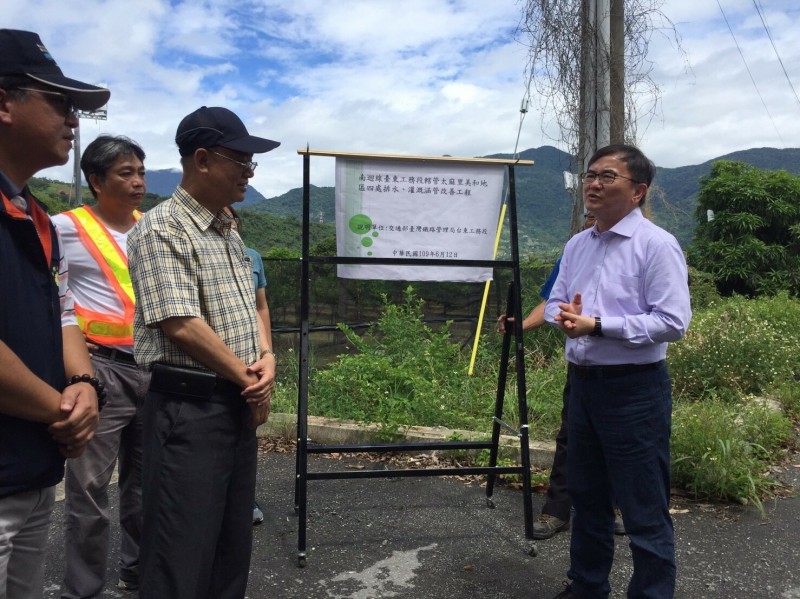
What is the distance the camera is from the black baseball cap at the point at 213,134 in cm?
236

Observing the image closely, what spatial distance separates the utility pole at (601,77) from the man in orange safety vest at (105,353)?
12.9 feet

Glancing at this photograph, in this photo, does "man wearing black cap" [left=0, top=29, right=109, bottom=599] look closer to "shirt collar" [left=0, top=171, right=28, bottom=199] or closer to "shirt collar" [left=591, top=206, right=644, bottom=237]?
"shirt collar" [left=0, top=171, right=28, bottom=199]

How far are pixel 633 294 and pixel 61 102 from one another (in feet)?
7.07

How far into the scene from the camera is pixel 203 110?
7.95 feet

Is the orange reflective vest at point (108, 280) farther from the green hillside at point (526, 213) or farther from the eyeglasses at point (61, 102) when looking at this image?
the eyeglasses at point (61, 102)

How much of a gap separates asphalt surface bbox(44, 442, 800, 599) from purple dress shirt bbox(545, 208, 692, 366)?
1302mm

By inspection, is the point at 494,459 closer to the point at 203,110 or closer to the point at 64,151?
the point at 203,110

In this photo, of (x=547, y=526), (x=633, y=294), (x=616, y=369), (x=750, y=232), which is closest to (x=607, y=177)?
(x=633, y=294)

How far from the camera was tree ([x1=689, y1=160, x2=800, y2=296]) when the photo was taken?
14.7 m

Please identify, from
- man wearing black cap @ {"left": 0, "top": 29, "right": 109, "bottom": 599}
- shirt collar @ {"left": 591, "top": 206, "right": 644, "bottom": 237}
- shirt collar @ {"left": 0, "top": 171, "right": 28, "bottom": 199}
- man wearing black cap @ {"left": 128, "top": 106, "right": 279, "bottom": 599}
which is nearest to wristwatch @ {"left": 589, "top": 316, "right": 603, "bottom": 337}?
shirt collar @ {"left": 591, "top": 206, "right": 644, "bottom": 237}

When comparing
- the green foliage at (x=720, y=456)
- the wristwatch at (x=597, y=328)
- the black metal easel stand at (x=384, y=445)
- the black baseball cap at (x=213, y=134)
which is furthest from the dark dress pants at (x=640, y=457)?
the green foliage at (x=720, y=456)

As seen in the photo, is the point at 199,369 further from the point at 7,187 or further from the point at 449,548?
the point at 449,548

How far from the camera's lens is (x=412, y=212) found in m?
4.08

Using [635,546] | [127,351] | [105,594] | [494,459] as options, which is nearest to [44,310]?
[127,351]
